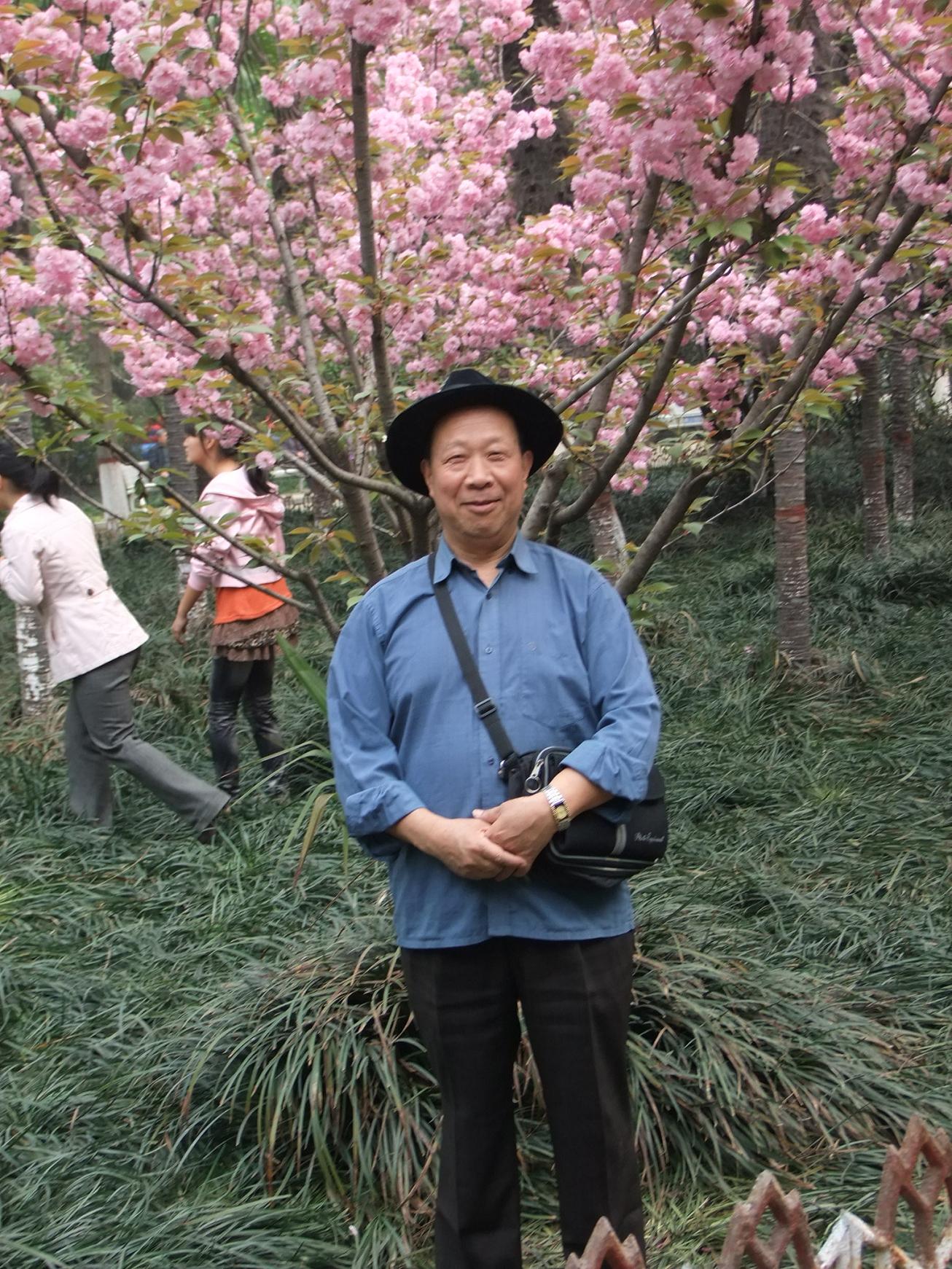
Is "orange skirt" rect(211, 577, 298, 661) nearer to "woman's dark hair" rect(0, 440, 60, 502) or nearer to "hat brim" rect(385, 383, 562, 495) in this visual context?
"woman's dark hair" rect(0, 440, 60, 502)

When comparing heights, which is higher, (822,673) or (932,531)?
(932,531)

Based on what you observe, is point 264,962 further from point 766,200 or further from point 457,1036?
point 766,200

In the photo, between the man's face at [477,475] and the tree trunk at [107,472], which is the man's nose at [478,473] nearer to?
the man's face at [477,475]

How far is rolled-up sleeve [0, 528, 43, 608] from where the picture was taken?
16.0ft

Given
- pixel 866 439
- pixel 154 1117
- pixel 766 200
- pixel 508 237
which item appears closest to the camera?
pixel 766 200

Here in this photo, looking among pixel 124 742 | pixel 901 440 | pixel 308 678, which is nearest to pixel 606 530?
pixel 308 678

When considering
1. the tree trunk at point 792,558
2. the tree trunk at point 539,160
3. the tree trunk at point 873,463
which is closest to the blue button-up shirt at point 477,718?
the tree trunk at point 792,558

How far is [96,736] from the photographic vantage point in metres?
5.04

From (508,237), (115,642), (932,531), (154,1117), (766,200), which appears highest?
(508,237)

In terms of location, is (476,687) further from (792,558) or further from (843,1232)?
(792,558)

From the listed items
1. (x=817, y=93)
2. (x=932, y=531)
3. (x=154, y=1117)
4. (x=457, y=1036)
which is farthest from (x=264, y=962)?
(x=932, y=531)

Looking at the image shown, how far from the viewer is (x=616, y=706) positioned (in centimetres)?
208

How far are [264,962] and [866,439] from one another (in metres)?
6.25

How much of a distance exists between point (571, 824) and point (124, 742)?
3438 mm
